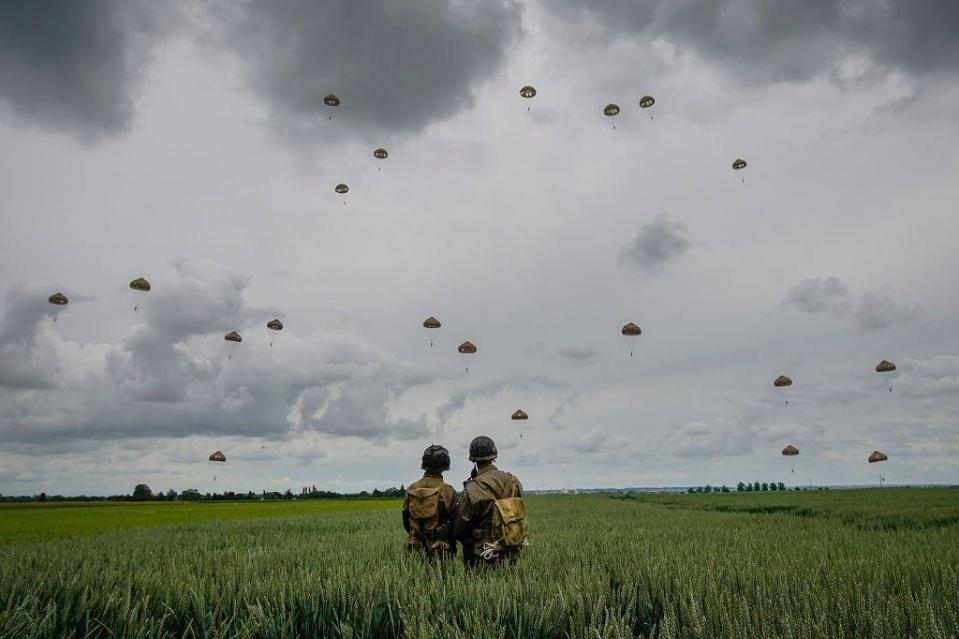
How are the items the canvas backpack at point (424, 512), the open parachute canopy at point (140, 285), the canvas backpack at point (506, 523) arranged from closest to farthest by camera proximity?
1. the canvas backpack at point (506, 523)
2. the canvas backpack at point (424, 512)
3. the open parachute canopy at point (140, 285)

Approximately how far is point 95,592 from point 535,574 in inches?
170

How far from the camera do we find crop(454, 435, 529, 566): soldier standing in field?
21.6 feet

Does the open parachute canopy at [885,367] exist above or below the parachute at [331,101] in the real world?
below

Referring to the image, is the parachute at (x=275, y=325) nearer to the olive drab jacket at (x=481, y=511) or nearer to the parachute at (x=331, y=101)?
the parachute at (x=331, y=101)

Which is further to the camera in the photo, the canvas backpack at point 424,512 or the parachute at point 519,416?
the parachute at point 519,416

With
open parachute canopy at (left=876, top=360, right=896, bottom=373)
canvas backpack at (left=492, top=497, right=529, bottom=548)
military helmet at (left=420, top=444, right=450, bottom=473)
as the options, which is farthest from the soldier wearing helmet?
open parachute canopy at (left=876, top=360, right=896, bottom=373)

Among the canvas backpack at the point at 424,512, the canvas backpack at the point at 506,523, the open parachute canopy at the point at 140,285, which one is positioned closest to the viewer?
the canvas backpack at the point at 506,523

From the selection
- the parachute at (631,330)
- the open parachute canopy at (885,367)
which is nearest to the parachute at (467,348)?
the parachute at (631,330)


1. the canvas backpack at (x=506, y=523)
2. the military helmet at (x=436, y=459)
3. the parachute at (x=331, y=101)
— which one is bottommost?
the canvas backpack at (x=506, y=523)

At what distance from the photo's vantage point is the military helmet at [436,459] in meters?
7.34

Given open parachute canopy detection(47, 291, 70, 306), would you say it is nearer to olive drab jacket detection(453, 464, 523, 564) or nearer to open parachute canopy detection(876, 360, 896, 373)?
olive drab jacket detection(453, 464, 523, 564)

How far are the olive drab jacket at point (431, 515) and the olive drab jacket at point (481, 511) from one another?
1.79 feet

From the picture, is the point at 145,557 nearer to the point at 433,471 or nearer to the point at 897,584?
the point at 433,471

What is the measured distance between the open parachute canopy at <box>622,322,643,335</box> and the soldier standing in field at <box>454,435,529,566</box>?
864 inches
